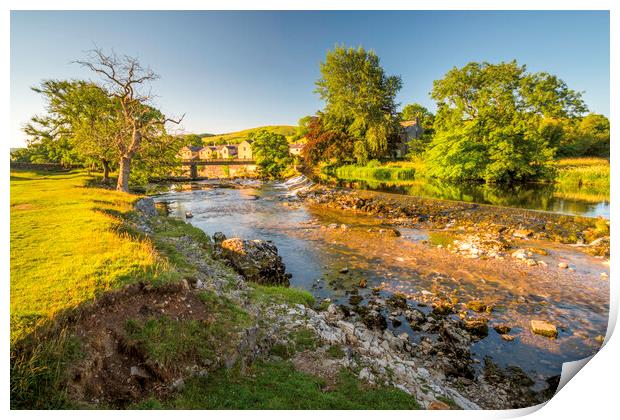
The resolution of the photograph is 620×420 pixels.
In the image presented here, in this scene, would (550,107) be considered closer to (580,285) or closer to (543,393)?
(580,285)

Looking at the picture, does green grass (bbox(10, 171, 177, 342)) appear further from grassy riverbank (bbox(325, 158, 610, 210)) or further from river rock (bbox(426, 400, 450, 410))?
grassy riverbank (bbox(325, 158, 610, 210))

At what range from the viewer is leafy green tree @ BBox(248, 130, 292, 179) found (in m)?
43.2

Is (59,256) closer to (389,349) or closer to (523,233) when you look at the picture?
(389,349)

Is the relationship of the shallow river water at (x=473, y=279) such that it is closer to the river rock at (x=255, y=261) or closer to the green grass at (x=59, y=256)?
the river rock at (x=255, y=261)

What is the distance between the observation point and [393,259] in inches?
380

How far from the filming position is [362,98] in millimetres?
34219

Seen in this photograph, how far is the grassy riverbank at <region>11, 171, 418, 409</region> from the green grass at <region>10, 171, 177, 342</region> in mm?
20

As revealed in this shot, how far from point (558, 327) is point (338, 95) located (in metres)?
34.4

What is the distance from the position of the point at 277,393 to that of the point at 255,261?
538cm

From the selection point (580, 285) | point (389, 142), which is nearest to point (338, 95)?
point (389, 142)

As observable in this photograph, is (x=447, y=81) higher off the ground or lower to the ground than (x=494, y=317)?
higher

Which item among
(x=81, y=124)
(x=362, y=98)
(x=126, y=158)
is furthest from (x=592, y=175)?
(x=362, y=98)
